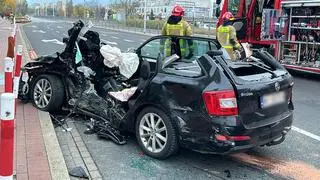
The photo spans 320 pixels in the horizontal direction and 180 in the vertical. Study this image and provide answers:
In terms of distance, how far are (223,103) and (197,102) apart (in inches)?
12.0

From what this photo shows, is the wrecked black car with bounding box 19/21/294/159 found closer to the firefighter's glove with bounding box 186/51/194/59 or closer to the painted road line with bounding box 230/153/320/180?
the firefighter's glove with bounding box 186/51/194/59

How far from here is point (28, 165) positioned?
495 cm

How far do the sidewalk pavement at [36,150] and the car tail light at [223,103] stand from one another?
5.40 feet

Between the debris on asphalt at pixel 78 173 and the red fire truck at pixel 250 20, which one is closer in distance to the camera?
the debris on asphalt at pixel 78 173

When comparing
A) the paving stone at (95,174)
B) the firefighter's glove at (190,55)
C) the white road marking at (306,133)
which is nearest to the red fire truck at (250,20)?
the white road marking at (306,133)

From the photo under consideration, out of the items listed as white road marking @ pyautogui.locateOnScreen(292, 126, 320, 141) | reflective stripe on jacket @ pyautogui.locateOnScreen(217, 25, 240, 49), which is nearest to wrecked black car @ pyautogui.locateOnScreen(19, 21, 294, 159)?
white road marking @ pyautogui.locateOnScreen(292, 126, 320, 141)

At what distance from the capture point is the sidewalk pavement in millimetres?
4760

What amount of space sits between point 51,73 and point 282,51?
8.69 m

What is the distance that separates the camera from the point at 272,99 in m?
5.31

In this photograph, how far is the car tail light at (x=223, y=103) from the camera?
4875 mm

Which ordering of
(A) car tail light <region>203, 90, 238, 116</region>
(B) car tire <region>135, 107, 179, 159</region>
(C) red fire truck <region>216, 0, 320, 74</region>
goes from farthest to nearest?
(C) red fire truck <region>216, 0, 320, 74</region>
(B) car tire <region>135, 107, 179, 159</region>
(A) car tail light <region>203, 90, 238, 116</region>

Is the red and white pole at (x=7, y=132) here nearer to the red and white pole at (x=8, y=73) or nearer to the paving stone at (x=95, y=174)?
the paving stone at (x=95, y=174)

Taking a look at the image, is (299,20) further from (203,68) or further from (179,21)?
(203,68)

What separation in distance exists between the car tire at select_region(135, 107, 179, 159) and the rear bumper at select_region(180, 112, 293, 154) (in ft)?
0.55
